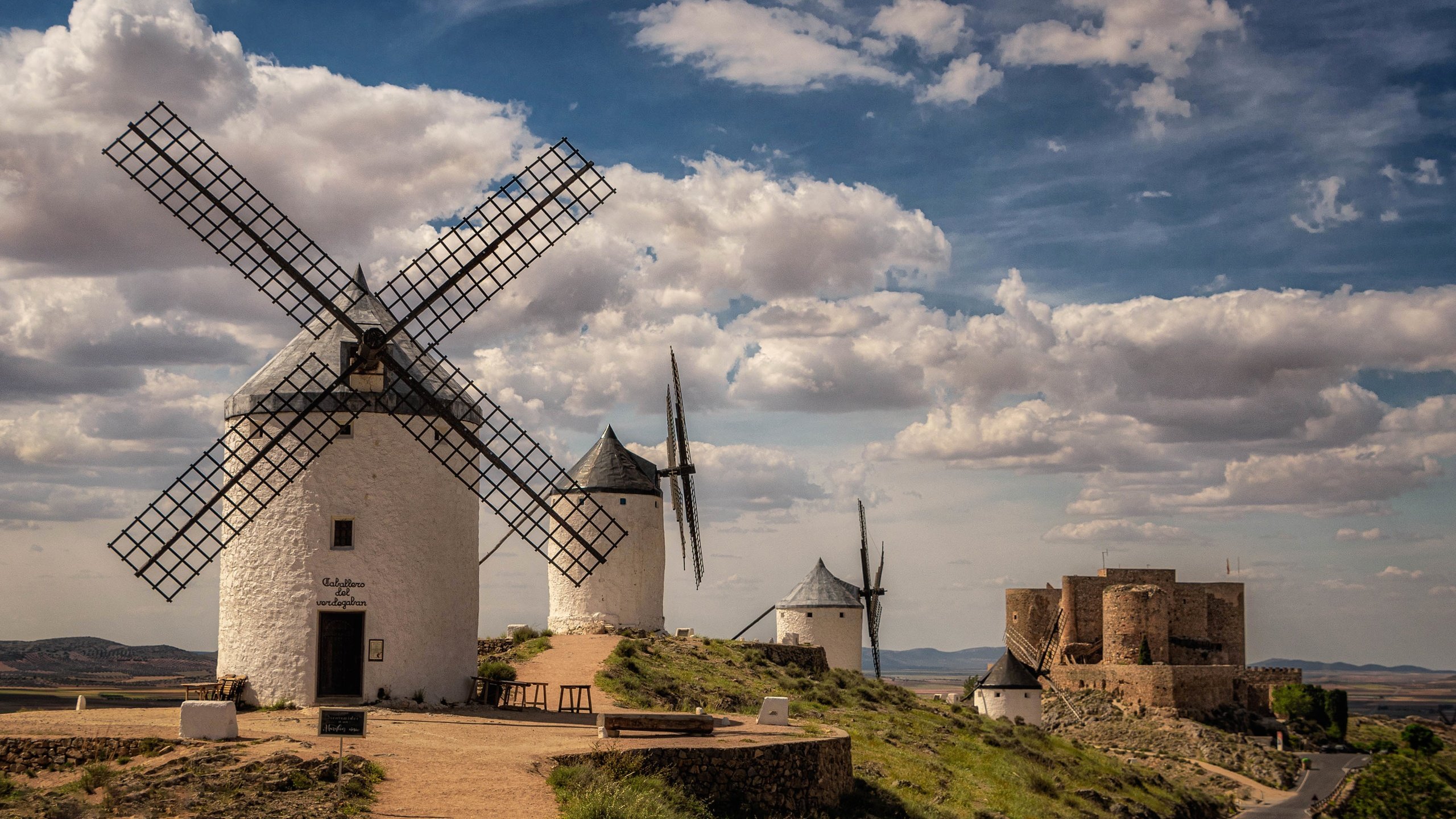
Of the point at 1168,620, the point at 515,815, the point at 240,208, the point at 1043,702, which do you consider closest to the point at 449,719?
the point at 515,815

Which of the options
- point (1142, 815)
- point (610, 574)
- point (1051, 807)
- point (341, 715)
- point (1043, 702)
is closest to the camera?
point (341, 715)

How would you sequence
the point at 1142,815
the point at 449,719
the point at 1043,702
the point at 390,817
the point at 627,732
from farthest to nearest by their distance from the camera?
1. the point at 1043,702
2. the point at 1142,815
3. the point at 449,719
4. the point at 627,732
5. the point at 390,817

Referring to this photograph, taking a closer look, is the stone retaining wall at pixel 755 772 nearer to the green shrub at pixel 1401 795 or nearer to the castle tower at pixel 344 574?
the castle tower at pixel 344 574

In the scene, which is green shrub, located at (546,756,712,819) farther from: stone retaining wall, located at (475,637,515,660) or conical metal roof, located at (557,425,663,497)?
conical metal roof, located at (557,425,663,497)

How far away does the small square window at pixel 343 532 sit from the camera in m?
20.4

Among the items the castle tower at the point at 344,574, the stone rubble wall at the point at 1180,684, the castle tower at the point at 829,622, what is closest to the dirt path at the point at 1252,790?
the stone rubble wall at the point at 1180,684

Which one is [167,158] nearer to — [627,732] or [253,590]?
[253,590]

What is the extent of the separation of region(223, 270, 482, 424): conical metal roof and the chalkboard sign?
7.19 meters

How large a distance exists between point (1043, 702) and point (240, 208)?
35334 mm

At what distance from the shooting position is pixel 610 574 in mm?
32562

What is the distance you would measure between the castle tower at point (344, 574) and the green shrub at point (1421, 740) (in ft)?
135

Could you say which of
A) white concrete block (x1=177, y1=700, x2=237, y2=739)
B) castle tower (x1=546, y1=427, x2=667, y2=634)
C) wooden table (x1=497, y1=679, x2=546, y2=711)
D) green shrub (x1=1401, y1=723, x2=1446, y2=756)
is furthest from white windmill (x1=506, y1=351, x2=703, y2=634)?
green shrub (x1=1401, y1=723, x2=1446, y2=756)

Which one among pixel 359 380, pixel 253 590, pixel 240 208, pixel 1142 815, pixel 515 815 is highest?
pixel 240 208

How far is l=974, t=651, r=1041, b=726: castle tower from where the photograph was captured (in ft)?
124
